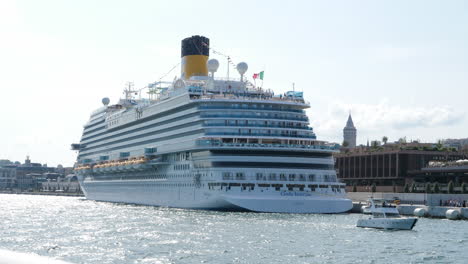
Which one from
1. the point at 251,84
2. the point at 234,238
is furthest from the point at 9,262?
the point at 251,84

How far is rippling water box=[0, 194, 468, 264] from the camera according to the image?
3403 centimetres

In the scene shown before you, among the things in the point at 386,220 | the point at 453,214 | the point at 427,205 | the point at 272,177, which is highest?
the point at 272,177

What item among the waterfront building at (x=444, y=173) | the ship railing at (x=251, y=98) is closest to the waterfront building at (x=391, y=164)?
the waterfront building at (x=444, y=173)

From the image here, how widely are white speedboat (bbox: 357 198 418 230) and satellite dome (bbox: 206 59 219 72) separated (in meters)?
40.2

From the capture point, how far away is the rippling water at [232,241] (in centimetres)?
3403

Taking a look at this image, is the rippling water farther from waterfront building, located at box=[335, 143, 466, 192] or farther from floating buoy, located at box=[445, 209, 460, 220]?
waterfront building, located at box=[335, 143, 466, 192]

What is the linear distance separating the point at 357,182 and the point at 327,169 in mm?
63001

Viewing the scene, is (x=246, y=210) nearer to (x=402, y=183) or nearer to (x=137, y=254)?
(x=137, y=254)

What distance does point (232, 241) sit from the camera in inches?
1609

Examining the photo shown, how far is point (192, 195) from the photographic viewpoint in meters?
74.6

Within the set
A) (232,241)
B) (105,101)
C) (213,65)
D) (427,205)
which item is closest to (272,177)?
(427,205)

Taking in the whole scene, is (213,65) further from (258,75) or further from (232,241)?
(232,241)

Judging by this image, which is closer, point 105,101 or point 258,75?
point 258,75

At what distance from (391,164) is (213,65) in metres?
48.3
